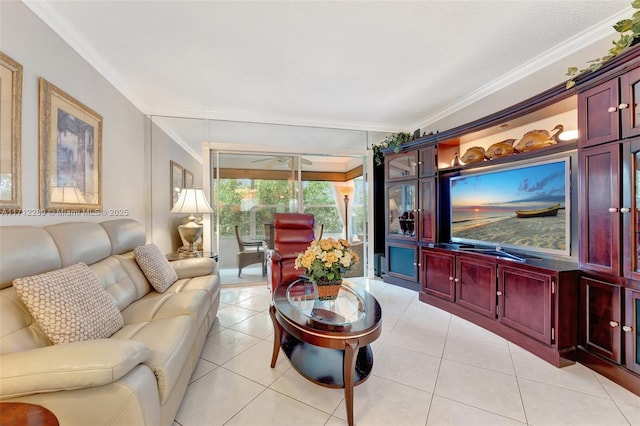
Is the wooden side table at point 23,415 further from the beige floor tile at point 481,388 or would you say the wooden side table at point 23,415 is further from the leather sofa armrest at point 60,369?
the beige floor tile at point 481,388

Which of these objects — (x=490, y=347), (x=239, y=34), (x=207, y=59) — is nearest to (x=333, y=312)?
(x=490, y=347)

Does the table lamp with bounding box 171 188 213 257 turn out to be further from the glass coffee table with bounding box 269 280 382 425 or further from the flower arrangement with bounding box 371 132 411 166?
the flower arrangement with bounding box 371 132 411 166

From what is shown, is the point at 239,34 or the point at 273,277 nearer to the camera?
the point at 239,34

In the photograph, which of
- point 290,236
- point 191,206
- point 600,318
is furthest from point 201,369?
point 600,318

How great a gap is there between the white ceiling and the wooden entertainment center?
51 cm

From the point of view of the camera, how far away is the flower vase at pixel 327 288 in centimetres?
186

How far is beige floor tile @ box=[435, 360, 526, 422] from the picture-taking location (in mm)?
1457

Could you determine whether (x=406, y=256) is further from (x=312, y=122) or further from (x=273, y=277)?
(x=312, y=122)

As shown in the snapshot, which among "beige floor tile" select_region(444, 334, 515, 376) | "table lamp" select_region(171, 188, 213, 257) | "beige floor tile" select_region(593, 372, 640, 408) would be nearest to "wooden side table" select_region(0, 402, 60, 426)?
"beige floor tile" select_region(444, 334, 515, 376)

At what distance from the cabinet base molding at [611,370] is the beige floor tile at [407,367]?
39.6 inches

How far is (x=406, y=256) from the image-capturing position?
3633mm

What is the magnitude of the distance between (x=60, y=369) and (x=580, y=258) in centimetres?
297

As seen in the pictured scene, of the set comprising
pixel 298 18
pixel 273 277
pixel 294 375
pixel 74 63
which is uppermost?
pixel 298 18

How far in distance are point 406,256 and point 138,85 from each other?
392 cm
